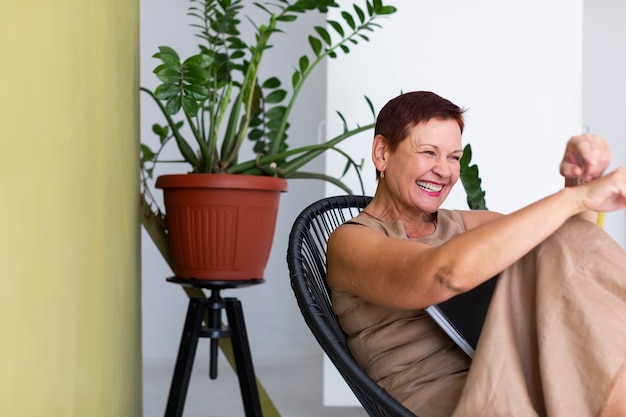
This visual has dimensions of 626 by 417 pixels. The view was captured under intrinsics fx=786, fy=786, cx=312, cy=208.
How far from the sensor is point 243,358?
7.21 feet

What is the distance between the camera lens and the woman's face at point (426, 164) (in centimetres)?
145

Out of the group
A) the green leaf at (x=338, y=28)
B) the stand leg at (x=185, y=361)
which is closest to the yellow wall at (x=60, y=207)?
the stand leg at (x=185, y=361)

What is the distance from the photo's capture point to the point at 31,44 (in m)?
0.65

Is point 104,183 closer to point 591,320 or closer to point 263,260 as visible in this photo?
point 591,320

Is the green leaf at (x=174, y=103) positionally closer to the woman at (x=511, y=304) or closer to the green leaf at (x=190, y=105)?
the green leaf at (x=190, y=105)

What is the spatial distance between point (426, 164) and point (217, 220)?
2.78ft

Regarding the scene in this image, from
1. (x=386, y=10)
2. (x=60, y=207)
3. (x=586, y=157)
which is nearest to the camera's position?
(x=60, y=207)

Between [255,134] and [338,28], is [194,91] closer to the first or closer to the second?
[338,28]

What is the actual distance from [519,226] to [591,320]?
0.16 metres

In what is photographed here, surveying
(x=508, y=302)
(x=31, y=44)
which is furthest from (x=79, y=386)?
(x=508, y=302)

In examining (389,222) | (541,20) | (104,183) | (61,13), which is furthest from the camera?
(541,20)

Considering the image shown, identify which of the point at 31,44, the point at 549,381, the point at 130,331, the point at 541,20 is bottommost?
the point at 130,331

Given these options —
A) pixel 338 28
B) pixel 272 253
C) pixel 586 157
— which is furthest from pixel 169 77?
pixel 272 253

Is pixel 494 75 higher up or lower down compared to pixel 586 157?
higher up
